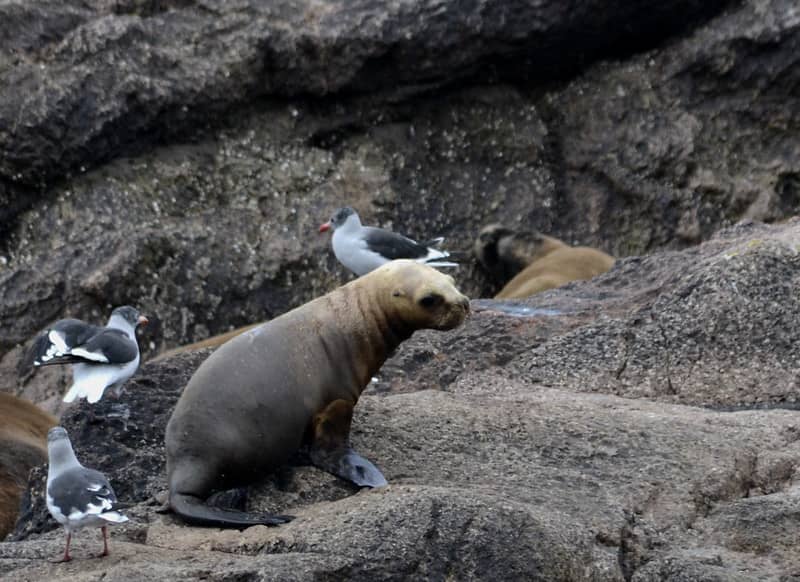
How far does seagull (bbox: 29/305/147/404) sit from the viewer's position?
6656mm

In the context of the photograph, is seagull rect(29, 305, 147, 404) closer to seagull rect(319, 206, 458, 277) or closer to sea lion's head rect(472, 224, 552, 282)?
seagull rect(319, 206, 458, 277)

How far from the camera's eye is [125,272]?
10172mm

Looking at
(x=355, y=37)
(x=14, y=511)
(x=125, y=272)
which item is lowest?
(x=14, y=511)

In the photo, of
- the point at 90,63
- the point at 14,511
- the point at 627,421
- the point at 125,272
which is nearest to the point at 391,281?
the point at 627,421

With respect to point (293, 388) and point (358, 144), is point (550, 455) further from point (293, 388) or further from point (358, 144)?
point (358, 144)

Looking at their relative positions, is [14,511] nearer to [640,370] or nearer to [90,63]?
[640,370]

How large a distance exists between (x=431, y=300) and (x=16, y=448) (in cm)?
255

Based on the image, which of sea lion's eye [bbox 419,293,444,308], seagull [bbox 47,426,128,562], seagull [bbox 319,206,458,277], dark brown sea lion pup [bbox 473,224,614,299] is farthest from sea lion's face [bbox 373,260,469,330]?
dark brown sea lion pup [bbox 473,224,614,299]

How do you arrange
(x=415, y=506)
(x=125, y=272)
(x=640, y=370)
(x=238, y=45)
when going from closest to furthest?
(x=415, y=506) < (x=640, y=370) < (x=125, y=272) < (x=238, y=45)

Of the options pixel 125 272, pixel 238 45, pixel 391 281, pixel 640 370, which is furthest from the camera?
pixel 238 45

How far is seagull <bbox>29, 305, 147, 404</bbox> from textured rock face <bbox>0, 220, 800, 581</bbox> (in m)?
0.17

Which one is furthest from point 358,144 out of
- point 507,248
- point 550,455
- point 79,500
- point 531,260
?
point 79,500

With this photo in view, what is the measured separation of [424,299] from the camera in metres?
5.48

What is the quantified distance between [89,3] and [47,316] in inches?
96.8
